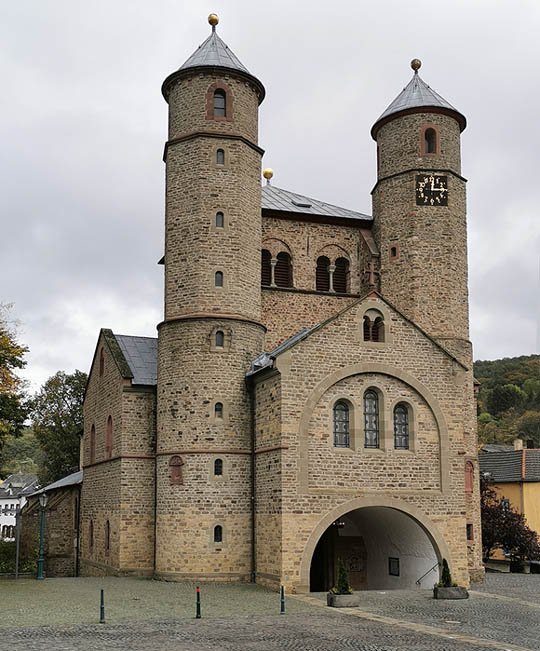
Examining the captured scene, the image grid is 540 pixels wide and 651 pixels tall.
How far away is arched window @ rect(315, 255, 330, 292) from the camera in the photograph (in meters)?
34.7

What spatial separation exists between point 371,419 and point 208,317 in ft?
21.2

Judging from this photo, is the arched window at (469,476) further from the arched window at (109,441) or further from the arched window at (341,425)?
the arched window at (109,441)

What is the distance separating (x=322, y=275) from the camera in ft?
114

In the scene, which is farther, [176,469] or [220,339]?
[220,339]

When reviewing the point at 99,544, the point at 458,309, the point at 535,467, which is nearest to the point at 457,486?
the point at 458,309

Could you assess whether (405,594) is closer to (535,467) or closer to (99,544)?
(99,544)

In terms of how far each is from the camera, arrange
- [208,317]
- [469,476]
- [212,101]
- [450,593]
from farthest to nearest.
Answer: [469,476]
[212,101]
[208,317]
[450,593]

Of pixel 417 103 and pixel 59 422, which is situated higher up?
pixel 417 103

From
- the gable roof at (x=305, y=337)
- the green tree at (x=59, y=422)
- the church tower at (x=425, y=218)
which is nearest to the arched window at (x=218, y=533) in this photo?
the gable roof at (x=305, y=337)

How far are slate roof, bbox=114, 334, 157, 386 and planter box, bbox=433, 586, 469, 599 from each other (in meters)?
12.5

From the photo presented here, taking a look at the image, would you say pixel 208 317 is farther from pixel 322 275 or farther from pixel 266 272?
pixel 322 275

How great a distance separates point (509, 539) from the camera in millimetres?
41312

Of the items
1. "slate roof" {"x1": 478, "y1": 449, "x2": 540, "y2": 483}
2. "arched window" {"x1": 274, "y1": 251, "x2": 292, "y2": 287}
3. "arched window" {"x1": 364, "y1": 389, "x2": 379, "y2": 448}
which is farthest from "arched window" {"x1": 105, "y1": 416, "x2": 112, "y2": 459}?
"slate roof" {"x1": 478, "y1": 449, "x2": 540, "y2": 483}

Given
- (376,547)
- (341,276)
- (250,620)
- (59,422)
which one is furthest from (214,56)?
(59,422)
